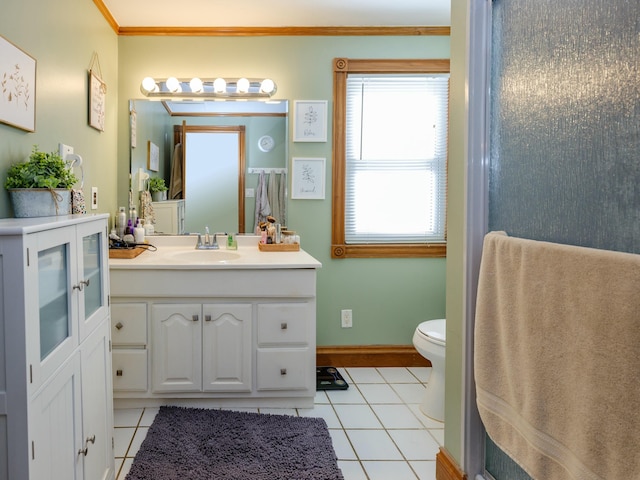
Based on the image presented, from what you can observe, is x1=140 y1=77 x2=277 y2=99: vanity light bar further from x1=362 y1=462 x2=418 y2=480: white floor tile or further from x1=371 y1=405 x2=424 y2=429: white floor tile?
x1=362 y1=462 x2=418 y2=480: white floor tile

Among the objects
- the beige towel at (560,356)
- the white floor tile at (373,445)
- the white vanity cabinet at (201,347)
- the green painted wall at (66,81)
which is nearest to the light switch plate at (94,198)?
the green painted wall at (66,81)

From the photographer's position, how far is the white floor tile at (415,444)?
2.20 metres

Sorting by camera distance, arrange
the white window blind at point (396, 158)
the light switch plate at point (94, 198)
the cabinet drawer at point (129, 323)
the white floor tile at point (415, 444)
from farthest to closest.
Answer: the white window blind at point (396, 158) → the light switch plate at point (94, 198) → the cabinet drawer at point (129, 323) → the white floor tile at point (415, 444)

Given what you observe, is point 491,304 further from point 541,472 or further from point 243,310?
point 243,310

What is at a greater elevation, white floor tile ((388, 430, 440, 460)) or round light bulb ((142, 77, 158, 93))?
round light bulb ((142, 77, 158, 93))

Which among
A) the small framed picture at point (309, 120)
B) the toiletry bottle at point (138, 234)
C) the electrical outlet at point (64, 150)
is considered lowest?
the toiletry bottle at point (138, 234)

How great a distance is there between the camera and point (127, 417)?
2.55 meters

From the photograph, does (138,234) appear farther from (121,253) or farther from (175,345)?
(175,345)

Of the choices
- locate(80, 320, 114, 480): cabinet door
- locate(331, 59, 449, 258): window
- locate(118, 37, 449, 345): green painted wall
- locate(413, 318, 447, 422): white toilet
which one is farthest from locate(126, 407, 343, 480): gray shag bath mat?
locate(331, 59, 449, 258): window

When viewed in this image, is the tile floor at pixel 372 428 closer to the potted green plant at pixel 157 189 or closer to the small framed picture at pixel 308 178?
the small framed picture at pixel 308 178

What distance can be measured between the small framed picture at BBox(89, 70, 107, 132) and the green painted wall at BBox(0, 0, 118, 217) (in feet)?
0.13

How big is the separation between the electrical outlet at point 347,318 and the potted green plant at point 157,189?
1397mm

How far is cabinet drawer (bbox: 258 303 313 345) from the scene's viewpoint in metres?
2.63

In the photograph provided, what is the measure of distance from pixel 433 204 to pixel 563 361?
2444mm
